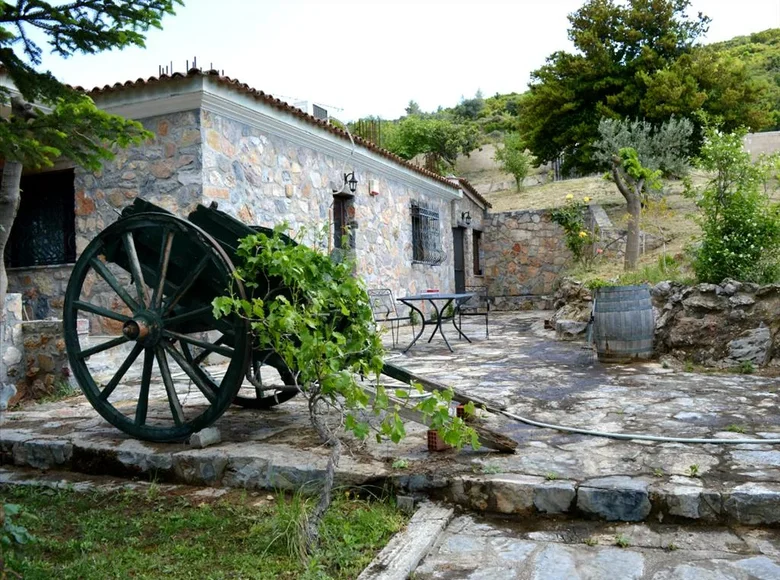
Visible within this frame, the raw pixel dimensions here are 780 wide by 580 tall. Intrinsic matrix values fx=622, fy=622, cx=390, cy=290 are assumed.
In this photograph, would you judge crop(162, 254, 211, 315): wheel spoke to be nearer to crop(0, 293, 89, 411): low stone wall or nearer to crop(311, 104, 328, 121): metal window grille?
crop(0, 293, 89, 411): low stone wall

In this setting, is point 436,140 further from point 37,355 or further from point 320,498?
point 320,498

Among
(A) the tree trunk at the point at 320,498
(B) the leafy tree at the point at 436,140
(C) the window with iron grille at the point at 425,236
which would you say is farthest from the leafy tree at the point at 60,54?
(B) the leafy tree at the point at 436,140

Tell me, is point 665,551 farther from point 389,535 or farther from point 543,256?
point 543,256

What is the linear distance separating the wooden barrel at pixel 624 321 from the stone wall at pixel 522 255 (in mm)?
7990

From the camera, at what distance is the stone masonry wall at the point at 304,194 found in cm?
656

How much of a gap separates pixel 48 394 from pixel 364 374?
11.3ft

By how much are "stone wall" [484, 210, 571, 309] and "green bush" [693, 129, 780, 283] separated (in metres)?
7.52

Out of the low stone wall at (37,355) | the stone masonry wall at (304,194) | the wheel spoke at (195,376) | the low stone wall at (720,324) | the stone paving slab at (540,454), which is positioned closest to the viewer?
the stone paving slab at (540,454)

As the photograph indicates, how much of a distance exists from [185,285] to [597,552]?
7.33 feet

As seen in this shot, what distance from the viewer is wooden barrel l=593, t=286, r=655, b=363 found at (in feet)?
17.8

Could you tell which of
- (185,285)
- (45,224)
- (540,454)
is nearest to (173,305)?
(185,285)

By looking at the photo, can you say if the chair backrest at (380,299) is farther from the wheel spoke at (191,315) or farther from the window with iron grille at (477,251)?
the window with iron grille at (477,251)

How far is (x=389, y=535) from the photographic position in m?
2.38

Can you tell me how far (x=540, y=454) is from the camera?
291 centimetres
